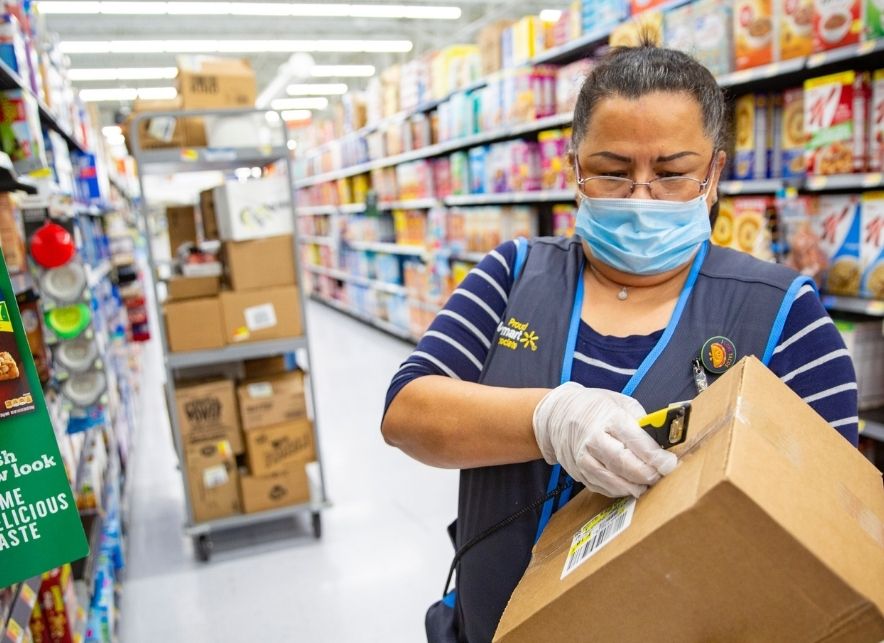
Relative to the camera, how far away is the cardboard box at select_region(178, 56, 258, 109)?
314 cm

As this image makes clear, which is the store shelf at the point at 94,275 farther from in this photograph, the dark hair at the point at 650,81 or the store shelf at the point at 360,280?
the store shelf at the point at 360,280

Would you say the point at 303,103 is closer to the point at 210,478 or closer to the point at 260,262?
the point at 260,262

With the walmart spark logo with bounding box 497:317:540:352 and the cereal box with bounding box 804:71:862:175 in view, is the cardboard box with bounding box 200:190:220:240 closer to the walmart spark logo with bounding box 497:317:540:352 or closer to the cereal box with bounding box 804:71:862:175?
the walmart spark logo with bounding box 497:317:540:352

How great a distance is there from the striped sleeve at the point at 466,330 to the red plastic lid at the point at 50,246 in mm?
1534

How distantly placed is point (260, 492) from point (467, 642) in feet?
7.40

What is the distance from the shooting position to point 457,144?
18.6 feet

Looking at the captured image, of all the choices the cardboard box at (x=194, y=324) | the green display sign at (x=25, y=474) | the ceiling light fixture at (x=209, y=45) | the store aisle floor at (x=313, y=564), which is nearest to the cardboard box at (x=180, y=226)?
the cardboard box at (x=194, y=324)

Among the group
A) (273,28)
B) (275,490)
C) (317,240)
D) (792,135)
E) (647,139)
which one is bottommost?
(275,490)

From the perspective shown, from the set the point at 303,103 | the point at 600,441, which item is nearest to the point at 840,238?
the point at 600,441

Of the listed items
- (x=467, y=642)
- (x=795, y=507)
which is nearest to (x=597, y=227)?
(x=795, y=507)

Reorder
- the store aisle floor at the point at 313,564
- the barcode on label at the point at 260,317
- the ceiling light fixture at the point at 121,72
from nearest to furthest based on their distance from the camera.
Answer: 1. the store aisle floor at the point at 313,564
2. the barcode on label at the point at 260,317
3. the ceiling light fixture at the point at 121,72

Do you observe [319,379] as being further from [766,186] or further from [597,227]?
[597,227]

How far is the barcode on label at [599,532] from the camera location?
750mm

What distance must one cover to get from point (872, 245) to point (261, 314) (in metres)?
2.53
